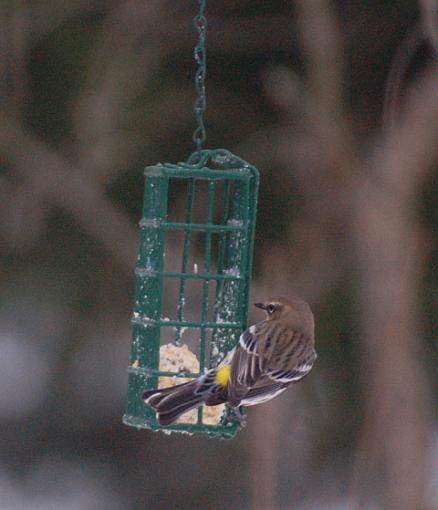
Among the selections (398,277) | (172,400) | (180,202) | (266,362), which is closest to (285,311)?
(266,362)

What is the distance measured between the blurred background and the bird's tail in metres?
3.38

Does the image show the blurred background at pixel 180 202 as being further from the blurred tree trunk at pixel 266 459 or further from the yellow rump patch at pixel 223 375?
the yellow rump patch at pixel 223 375

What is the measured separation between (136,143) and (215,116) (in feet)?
2.35

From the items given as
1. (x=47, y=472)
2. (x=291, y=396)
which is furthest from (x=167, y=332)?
(x=47, y=472)

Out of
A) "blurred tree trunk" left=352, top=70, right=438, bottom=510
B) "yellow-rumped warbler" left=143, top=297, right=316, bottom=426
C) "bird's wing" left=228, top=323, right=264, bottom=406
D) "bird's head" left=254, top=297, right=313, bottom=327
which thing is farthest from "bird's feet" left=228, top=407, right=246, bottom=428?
"blurred tree trunk" left=352, top=70, right=438, bottom=510

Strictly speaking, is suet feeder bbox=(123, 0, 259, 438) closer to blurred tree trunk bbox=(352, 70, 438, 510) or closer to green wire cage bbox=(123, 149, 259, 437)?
green wire cage bbox=(123, 149, 259, 437)

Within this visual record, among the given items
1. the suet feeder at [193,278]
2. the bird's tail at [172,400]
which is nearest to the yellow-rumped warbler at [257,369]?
the bird's tail at [172,400]

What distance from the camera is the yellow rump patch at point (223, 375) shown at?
685 cm

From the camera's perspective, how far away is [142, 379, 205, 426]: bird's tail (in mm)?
6668

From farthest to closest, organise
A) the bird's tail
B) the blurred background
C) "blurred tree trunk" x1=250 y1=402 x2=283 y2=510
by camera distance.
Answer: the blurred background → "blurred tree trunk" x1=250 y1=402 x2=283 y2=510 → the bird's tail

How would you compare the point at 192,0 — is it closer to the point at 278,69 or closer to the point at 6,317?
the point at 278,69

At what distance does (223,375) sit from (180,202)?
13.0 feet

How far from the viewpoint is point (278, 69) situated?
11289mm

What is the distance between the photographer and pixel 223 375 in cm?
689
